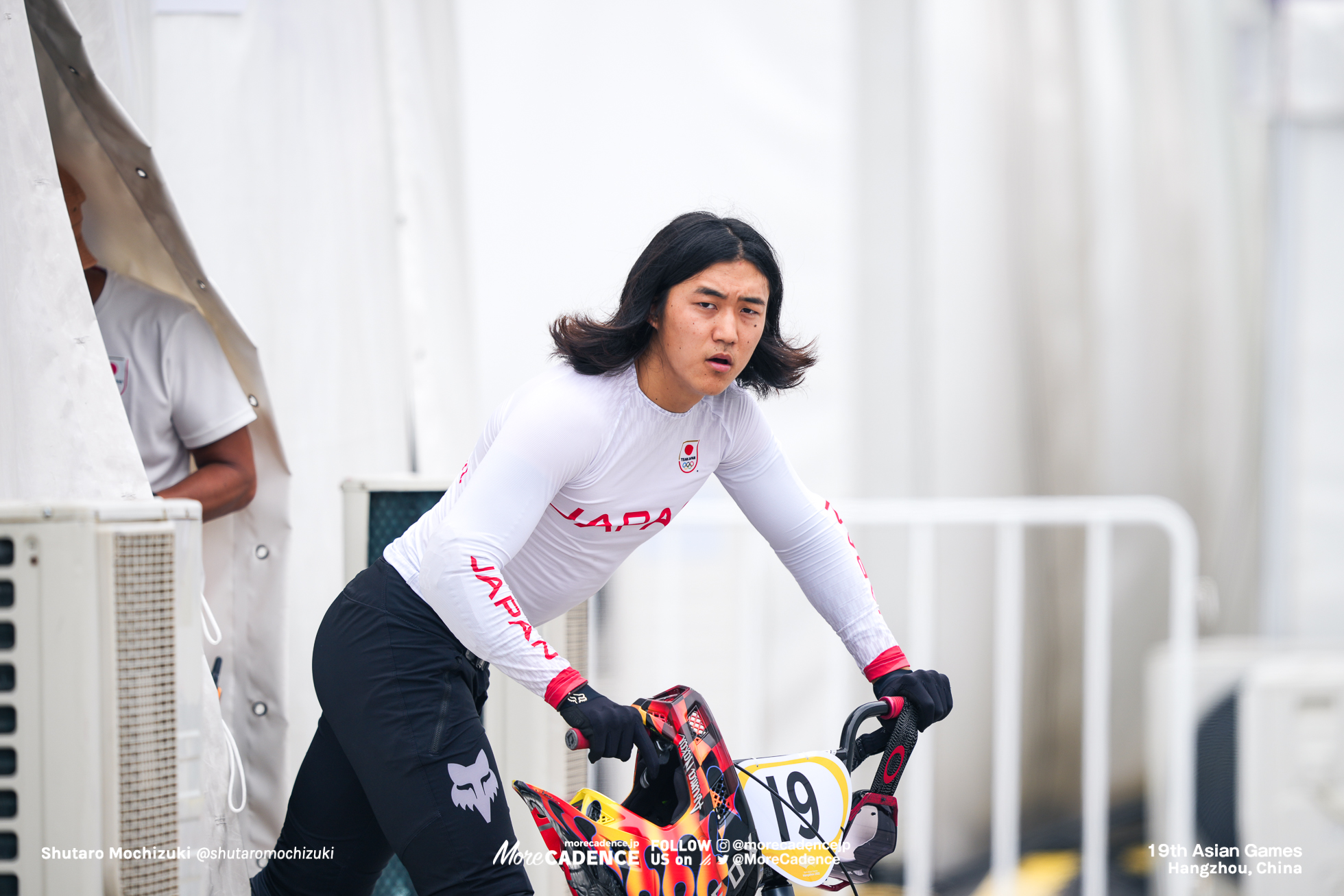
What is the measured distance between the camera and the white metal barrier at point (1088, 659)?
244 centimetres

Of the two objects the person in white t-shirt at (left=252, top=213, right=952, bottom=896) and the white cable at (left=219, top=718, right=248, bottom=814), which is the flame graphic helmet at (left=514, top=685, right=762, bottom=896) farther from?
the white cable at (left=219, top=718, right=248, bottom=814)

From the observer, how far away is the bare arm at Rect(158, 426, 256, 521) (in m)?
1.78

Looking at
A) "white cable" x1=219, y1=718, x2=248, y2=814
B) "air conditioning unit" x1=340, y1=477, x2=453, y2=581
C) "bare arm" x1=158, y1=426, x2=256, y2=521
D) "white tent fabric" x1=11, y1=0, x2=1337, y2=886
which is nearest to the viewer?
"white cable" x1=219, y1=718, x2=248, y2=814

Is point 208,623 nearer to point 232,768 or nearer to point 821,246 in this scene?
point 232,768

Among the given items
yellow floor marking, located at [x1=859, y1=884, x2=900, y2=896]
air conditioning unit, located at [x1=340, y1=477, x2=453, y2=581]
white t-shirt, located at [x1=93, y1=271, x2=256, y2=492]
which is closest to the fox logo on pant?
air conditioning unit, located at [x1=340, y1=477, x2=453, y2=581]

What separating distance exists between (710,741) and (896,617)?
1732 millimetres

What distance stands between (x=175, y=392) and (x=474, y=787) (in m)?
1.02

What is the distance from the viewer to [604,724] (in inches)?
44.6

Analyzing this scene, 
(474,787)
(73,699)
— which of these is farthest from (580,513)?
(73,699)

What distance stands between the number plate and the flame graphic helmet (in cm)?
2

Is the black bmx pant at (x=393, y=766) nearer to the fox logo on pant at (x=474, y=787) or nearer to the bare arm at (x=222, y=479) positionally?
the fox logo on pant at (x=474, y=787)

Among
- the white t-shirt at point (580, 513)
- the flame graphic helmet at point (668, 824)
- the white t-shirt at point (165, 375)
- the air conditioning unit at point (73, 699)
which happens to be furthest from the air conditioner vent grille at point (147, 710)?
the white t-shirt at point (165, 375)

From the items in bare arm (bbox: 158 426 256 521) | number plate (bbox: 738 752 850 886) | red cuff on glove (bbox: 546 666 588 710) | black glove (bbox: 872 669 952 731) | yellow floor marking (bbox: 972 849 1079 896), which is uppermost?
bare arm (bbox: 158 426 256 521)

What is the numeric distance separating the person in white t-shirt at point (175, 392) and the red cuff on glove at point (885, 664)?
1241 millimetres
